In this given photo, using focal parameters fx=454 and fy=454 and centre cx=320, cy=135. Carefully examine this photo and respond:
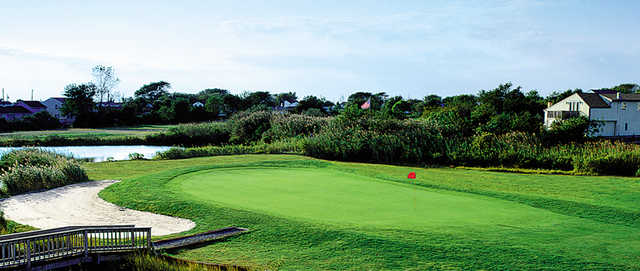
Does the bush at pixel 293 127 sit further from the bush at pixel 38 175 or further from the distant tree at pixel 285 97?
the distant tree at pixel 285 97

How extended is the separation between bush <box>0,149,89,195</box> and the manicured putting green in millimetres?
3597

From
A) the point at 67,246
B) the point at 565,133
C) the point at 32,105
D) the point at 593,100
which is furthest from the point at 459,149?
the point at 32,105

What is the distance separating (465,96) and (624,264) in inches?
Answer: 2899

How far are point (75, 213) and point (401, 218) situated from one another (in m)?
7.01

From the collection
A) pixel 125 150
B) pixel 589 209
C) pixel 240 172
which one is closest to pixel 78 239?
pixel 240 172

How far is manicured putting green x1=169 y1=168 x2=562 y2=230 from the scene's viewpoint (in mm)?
7891

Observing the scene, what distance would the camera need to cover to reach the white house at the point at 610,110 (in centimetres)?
4721

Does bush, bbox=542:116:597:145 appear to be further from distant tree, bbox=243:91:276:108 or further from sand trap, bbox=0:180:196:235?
distant tree, bbox=243:91:276:108

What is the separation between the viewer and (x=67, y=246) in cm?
657

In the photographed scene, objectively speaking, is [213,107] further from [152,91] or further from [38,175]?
[38,175]

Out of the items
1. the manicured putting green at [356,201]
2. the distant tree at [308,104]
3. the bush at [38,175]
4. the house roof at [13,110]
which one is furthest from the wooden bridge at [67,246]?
the house roof at [13,110]

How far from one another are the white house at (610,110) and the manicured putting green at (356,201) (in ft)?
138

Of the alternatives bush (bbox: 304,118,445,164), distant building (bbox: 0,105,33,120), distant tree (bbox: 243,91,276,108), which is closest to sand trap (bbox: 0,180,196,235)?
bush (bbox: 304,118,445,164)

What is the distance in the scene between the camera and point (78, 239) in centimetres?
709
